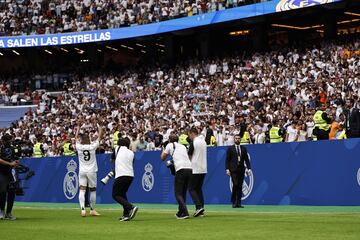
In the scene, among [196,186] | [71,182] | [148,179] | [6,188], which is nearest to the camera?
[196,186]

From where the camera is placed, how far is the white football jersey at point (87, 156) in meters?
21.8

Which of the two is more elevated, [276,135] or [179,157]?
[276,135]

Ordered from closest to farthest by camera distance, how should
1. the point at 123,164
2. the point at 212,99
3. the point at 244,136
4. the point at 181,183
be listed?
the point at 181,183
the point at 123,164
the point at 244,136
the point at 212,99

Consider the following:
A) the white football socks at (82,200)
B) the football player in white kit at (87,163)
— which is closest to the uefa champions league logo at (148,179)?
the football player in white kit at (87,163)

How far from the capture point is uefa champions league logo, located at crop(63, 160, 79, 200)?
1266 inches

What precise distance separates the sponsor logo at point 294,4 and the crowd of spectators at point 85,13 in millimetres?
→ 5827

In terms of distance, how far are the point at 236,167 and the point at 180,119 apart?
14715mm

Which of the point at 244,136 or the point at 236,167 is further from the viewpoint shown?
the point at 244,136

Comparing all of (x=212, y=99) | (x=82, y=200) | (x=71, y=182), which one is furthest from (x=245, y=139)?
(x=212, y=99)

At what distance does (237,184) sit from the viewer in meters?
23.6

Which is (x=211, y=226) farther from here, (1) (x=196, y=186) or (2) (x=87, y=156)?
(2) (x=87, y=156)

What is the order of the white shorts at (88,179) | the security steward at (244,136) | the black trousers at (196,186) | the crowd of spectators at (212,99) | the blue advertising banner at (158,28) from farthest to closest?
the blue advertising banner at (158,28) → the crowd of spectators at (212,99) → the security steward at (244,136) → the white shorts at (88,179) → the black trousers at (196,186)

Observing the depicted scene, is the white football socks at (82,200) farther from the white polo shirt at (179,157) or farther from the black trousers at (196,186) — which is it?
the white polo shirt at (179,157)

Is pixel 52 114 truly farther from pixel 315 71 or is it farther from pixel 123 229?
pixel 123 229
